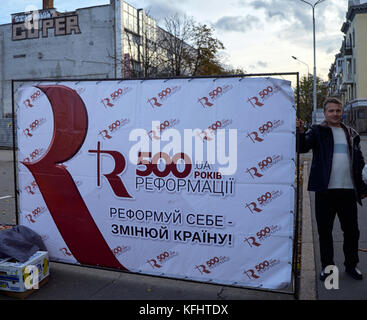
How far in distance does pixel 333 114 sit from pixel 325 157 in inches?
18.2

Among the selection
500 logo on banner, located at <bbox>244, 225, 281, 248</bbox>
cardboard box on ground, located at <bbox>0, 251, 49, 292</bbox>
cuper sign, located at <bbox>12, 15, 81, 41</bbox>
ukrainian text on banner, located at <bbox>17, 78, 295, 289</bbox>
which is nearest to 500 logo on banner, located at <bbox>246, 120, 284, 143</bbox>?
ukrainian text on banner, located at <bbox>17, 78, 295, 289</bbox>

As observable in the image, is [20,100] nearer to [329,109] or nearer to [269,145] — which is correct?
[269,145]

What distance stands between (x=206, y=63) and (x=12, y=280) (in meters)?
25.1

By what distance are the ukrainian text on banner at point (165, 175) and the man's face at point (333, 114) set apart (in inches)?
30.4

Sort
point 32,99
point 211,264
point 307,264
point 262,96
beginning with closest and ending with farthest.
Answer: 1. point 262,96
2. point 211,264
3. point 32,99
4. point 307,264

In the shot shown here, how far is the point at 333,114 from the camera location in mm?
4137

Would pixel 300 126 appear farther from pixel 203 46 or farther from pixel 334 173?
pixel 203 46

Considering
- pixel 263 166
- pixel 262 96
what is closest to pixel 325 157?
pixel 263 166

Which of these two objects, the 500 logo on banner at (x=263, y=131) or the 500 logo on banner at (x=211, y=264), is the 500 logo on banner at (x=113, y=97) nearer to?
the 500 logo on banner at (x=263, y=131)

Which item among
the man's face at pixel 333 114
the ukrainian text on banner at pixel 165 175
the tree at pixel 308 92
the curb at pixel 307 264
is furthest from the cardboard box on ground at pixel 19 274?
the tree at pixel 308 92
